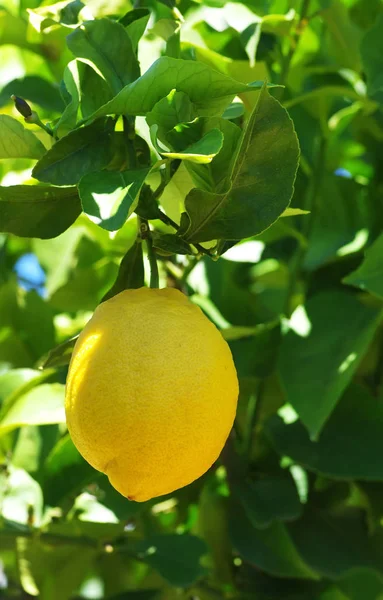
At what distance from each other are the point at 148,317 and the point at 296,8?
0.67 metres

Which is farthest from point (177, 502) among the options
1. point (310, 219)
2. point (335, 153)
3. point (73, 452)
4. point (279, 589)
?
point (335, 153)

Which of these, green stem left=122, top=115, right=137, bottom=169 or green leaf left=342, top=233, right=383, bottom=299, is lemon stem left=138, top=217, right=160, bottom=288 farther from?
green leaf left=342, top=233, right=383, bottom=299

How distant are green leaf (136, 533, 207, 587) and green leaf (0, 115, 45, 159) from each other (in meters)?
0.50

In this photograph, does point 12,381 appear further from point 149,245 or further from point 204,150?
point 204,150

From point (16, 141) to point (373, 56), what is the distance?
1.91 feet

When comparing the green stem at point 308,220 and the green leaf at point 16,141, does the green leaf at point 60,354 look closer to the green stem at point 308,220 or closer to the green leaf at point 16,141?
the green leaf at point 16,141

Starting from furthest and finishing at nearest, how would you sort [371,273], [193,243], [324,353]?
[324,353], [371,273], [193,243]

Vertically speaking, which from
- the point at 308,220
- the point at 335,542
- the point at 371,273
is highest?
the point at 371,273

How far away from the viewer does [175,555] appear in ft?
2.97

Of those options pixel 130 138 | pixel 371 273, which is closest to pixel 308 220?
pixel 371 273

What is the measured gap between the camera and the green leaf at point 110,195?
19.6 inches

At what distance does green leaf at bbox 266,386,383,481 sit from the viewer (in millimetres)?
915

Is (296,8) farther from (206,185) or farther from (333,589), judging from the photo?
(333,589)

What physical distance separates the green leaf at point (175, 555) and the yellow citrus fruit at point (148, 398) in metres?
0.35
